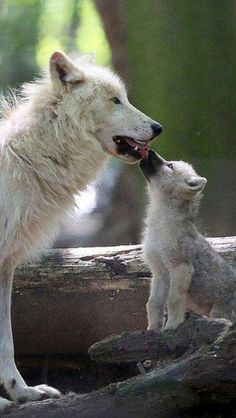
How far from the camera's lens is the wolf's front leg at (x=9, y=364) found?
6.77 m

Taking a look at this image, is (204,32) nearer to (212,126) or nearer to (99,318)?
(212,126)

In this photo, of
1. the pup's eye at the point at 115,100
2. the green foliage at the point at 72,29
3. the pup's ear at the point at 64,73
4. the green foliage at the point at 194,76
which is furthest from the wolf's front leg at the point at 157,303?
the green foliage at the point at 72,29

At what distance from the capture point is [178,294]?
6625 millimetres

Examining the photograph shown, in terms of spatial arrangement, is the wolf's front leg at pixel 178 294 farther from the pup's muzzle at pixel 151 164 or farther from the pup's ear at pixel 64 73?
the pup's ear at pixel 64 73

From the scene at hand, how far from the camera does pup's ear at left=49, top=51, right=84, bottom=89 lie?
698 cm

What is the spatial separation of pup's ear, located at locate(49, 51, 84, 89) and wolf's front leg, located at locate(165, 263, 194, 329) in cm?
150

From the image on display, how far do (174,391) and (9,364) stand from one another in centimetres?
185

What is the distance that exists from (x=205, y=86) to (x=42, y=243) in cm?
369

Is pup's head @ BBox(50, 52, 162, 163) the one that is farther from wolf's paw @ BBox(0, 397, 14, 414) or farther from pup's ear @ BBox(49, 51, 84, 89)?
wolf's paw @ BBox(0, 397, 14, 414)

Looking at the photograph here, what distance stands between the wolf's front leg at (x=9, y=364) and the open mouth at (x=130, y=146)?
111 centimetres

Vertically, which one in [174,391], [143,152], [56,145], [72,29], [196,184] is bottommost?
[72,29]

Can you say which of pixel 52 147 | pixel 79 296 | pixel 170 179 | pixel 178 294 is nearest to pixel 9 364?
pixel 79 296

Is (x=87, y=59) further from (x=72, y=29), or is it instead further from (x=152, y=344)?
(x=72, y=29)

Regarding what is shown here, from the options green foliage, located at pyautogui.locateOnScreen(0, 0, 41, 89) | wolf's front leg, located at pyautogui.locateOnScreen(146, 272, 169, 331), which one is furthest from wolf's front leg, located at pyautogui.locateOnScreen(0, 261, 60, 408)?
green foliage, located at pyautogui.locateOnScreen(0, 0, 41, 89)
